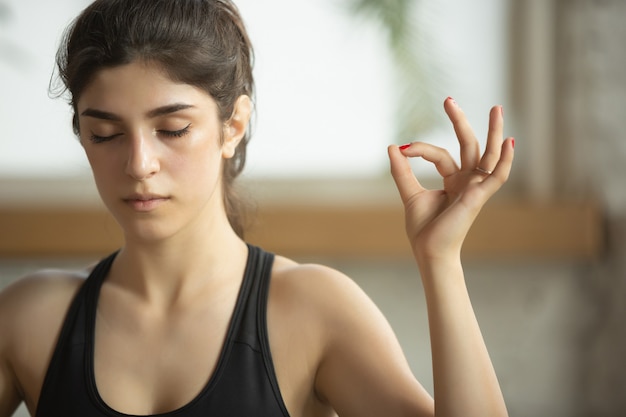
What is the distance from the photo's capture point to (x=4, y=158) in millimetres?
2938

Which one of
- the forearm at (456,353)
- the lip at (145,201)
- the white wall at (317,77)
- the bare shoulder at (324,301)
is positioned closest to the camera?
the forearm at (456,353)

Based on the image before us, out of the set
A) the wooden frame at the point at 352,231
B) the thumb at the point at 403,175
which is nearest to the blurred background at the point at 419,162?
the wooden frame at the point at 352,231

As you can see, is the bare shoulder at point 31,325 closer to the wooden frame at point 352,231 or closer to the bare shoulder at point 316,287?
the bare shoulder at point 316,287

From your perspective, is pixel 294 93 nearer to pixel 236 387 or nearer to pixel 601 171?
pixel 601 171

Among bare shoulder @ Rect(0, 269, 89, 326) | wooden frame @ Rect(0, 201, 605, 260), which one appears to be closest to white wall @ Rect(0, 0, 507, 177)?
wooden frame @ Rect(0, 201, 605, 260)

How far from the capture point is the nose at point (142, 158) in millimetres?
1222

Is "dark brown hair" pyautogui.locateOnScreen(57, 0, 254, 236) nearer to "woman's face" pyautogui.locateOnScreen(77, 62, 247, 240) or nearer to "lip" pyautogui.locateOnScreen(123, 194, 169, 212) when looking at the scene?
Answer: "woman's face" pyautogui.locateOnScreen(77, 62, 247, 240)

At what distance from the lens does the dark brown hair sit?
1.26m

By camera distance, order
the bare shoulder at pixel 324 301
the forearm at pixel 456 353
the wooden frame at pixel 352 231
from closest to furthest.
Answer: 1. the forearm at pixel 456 353
2. the bare shoulder at pixel 324 301
3. the wooden frame at pixel 352 231

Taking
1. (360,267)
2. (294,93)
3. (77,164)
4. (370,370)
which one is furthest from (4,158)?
(370,370)

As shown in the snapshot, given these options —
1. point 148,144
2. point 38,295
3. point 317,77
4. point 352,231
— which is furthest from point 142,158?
point 317,77

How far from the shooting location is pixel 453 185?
1.22 m

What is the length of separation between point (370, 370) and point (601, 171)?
1.53 metres

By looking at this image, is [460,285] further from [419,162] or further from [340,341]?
[419,162]
